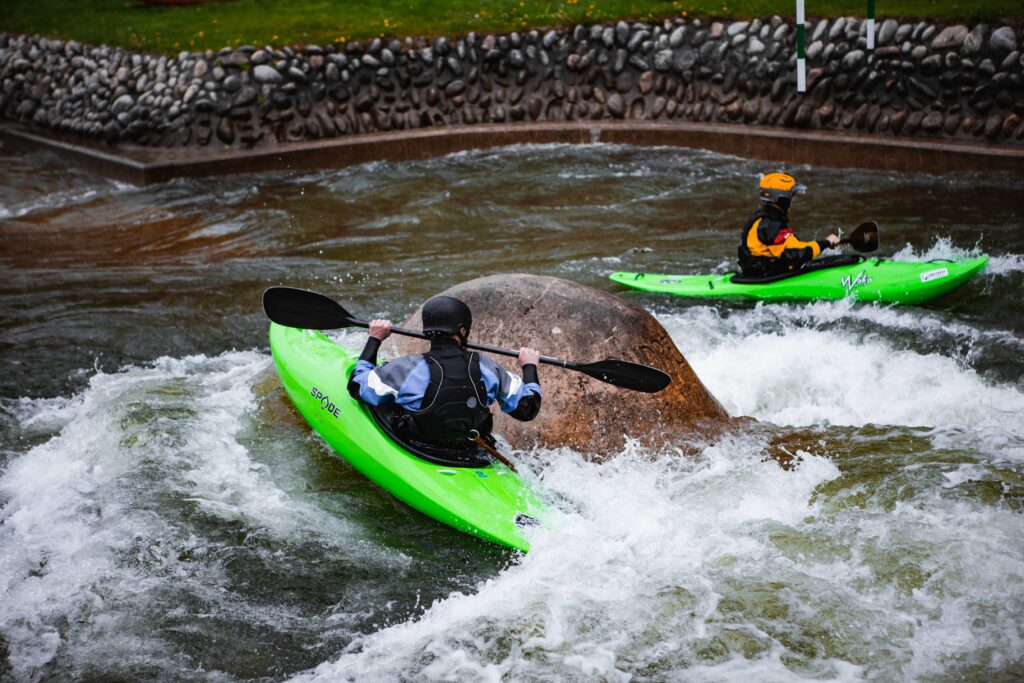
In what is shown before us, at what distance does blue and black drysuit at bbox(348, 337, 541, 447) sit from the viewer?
466 cm

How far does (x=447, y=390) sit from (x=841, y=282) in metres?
4.44

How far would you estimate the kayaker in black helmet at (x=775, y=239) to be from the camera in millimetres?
7746

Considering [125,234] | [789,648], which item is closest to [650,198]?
[125,234]

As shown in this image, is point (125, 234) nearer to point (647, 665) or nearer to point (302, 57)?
point (302, 57)

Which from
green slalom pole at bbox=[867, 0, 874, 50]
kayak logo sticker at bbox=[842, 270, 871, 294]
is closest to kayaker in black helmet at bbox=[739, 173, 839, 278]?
kayak logo sticker at bbox=[842, 270, 871, 294]

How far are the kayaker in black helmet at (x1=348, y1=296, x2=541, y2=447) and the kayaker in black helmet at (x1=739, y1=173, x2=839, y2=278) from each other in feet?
12.0

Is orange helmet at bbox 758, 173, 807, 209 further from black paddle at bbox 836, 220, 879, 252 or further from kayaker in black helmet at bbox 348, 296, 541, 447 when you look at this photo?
kayaker in black helmet at bbox 348, 296, 541, 447

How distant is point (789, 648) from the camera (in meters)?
3.95

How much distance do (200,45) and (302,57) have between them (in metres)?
1.55

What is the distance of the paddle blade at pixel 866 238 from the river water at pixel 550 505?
514mm

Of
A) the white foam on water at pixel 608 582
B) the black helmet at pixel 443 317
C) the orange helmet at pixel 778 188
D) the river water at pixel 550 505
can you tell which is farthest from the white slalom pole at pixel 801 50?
the black helmet at pixel 443 317

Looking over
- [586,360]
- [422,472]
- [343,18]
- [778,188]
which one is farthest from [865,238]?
[343,18]

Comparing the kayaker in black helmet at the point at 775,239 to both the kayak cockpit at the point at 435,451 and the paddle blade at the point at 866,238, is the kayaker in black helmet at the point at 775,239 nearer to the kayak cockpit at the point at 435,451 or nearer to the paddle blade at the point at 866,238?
the paddle blade at the point at 866,238

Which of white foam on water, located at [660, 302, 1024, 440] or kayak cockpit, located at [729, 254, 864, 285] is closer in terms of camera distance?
white foam on water, located at [660, 302, 1024, 440]
